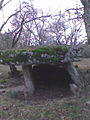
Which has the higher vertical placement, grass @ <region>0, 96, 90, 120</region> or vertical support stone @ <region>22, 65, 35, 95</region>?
vertical support stone @ <region>22, 65, 35, 95</region>

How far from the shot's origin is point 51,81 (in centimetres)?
869

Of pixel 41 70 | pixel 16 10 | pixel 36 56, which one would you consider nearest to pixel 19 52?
pixel 36 56

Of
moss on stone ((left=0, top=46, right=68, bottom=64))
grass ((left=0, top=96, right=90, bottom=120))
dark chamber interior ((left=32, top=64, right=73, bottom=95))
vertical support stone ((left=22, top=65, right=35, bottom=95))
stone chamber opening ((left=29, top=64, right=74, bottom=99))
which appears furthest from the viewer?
dark chamber interior ((left=32, top=64, right=73, bottom=95))

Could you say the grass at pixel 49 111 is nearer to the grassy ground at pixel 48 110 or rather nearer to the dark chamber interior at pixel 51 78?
the grassy ground at pixel 48 110

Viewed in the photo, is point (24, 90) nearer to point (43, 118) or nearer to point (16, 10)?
point (43, 118)

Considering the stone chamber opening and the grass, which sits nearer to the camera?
the grass

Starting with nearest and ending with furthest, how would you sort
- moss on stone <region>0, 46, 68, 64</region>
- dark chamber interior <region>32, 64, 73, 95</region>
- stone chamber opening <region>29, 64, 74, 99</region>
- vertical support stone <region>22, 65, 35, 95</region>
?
moss on stone <region>0, 46, 68, 64</region>, stone chamber opening <region>29, 64, 74, 99</region>, vertical support stone <region>22, 65, 35, 95</region>, dark chamber interior <region>32, 64, 73, 95</region>

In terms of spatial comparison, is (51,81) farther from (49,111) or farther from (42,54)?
(49,111)

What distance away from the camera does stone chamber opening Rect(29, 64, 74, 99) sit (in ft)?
24.7

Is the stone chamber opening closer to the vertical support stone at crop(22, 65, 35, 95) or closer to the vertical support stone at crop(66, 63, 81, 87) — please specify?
the vertical support stone at crop(22, 65, 35, 95)

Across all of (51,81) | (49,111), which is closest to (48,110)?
(49,111)

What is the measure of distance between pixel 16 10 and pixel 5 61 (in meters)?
7.36

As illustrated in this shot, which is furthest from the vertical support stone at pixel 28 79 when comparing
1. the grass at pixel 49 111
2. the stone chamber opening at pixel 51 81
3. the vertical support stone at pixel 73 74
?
the grass at pixel 49 111

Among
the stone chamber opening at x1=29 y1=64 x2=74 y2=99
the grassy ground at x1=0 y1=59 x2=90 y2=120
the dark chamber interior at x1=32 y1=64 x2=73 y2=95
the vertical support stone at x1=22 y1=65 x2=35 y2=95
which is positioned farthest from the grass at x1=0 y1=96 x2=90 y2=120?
the dark chamber interior at x1=32 y1=64 x2=73 y2=95
